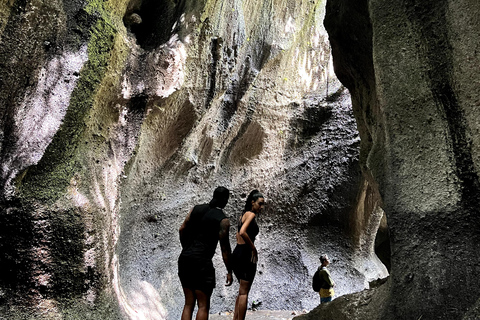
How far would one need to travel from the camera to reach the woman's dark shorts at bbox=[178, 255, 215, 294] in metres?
3.40

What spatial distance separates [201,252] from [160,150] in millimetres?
4422

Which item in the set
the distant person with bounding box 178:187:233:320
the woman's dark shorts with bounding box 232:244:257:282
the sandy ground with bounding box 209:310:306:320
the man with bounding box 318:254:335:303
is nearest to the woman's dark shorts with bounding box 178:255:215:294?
the distant person with bounding box 178:187:233:320

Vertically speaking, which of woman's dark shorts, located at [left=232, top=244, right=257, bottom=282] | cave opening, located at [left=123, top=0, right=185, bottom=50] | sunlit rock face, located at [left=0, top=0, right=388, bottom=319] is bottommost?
woman's dark shorts, located at [left=232, top=244, right=257, bottom=282]

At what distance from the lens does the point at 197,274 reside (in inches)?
134

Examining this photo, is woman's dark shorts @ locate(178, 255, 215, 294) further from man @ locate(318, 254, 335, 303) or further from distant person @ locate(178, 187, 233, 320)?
man @ locate(318, 254, 335, 303)

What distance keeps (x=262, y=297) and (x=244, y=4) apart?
5616 mm

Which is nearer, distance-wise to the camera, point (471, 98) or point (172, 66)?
point (471, 98)

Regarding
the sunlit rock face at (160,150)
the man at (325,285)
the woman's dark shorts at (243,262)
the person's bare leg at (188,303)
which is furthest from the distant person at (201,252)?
the man at (325,285)

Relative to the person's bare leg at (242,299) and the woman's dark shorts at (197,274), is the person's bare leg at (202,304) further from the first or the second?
the person's bare leg at (242,299)

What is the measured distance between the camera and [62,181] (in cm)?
449

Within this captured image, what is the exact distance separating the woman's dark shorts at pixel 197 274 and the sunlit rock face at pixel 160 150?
1.46 m

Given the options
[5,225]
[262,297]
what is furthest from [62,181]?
[262,297]

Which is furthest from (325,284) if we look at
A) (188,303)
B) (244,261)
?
(188,303)

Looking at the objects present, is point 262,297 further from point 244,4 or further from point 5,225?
point 244,4
